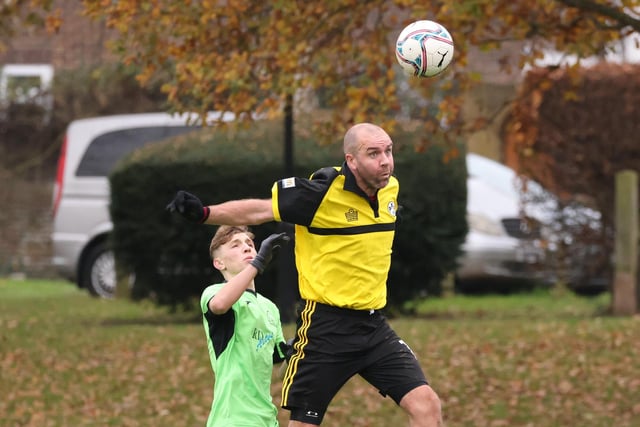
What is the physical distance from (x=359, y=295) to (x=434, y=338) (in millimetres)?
6005

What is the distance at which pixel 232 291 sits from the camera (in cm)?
558

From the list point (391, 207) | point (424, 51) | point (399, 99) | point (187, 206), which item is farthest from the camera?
point (399, 99)

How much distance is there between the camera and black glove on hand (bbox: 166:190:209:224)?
18.1 ft

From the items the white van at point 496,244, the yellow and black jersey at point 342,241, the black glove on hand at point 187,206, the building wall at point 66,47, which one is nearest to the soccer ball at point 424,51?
the yellow and black jersey at point 342,241

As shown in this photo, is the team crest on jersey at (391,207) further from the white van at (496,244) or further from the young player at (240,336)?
the white van at (496,244)

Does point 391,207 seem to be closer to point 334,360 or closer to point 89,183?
point 334,360

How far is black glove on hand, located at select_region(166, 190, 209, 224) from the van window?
11.1 metres

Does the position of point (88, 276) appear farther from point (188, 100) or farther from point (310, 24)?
point (310, 24)

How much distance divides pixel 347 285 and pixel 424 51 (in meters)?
1.62

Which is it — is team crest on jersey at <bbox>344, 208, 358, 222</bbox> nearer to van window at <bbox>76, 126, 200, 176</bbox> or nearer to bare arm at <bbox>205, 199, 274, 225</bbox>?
bare arm at <bbox>205, 199, 274, 225</bbox>

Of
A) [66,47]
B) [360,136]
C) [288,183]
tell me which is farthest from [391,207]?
[66,47]

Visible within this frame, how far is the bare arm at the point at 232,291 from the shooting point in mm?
5582

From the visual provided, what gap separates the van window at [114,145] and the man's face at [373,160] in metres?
10.7

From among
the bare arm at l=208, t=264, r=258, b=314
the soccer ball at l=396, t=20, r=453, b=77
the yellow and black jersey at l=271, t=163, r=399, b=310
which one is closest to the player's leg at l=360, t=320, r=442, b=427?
the yellow and black jersey at l=271, t=163, r=399, b=310
